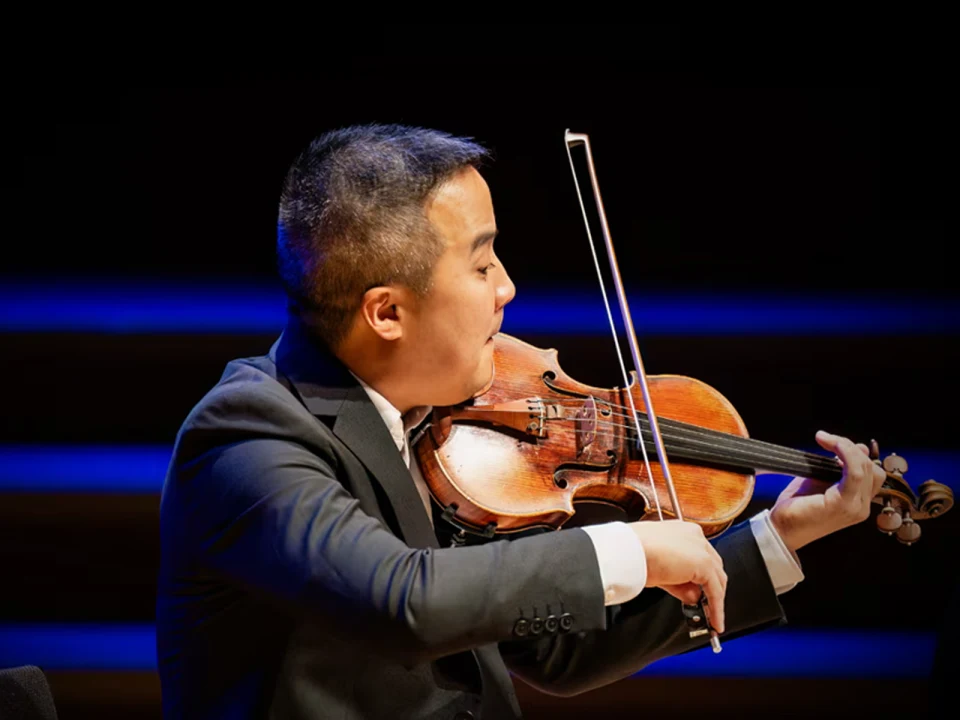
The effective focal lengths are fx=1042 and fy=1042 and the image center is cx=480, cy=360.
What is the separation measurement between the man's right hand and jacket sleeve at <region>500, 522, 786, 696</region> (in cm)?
30

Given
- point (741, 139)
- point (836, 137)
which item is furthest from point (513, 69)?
point (836, 137)

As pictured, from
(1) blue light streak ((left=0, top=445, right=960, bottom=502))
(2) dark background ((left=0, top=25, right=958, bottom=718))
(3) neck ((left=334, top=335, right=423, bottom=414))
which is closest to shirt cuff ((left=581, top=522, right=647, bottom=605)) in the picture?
(3) neck ((left=334, top=335, right=423, bottom=414))

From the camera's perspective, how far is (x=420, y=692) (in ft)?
4.59

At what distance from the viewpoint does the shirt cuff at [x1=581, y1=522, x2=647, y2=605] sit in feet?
4.08

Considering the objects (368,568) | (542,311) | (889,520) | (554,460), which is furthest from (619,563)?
(542,311)

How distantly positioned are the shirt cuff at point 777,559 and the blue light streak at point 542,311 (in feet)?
2.83

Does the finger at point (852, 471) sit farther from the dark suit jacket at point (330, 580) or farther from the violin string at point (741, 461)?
the dark suit jacket at point (330, 580)

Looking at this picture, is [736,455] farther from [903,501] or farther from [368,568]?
[368,568]

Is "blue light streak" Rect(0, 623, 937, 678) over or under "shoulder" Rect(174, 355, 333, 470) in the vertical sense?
under

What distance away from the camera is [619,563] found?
1.25 metres

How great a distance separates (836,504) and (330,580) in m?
0.86

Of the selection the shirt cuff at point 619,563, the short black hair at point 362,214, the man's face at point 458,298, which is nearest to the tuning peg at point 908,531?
the shirt cuff at point 619,563

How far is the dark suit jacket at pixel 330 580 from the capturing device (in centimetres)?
120

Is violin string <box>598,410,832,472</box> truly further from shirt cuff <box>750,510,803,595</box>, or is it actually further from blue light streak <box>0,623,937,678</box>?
blue light streak <box>0,623,937,678</box>
